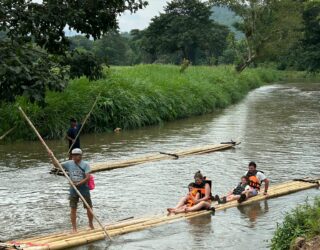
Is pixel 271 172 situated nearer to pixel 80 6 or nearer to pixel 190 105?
pixel 80 6

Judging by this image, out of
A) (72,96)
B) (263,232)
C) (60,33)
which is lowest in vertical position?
(263,232)

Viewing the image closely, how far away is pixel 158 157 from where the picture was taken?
57.5 feet

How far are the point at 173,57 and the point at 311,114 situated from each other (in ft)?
140

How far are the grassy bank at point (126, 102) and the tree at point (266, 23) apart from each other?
16.4m

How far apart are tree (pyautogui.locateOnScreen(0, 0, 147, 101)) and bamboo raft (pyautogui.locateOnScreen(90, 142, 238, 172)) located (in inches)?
277

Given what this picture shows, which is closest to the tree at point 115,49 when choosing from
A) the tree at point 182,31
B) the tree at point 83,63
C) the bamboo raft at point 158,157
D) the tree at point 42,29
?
the tree at point 182,31

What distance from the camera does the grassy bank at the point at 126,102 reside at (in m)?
21.3

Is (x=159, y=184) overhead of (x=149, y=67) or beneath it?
beneath

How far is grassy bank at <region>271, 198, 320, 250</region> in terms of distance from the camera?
7.64 m

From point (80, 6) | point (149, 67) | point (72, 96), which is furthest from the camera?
point (149, 67)

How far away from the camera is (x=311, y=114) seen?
3009 centimetres

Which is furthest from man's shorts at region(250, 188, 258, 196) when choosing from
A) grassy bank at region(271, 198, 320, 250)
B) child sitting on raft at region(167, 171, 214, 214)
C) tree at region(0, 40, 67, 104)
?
tree at region(0, 40, 67, 104)

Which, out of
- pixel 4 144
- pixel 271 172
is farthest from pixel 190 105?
pixel 271 172

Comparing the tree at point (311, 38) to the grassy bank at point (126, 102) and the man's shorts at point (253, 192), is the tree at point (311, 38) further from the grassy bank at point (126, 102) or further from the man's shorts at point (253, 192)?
the man's shorts at point (253, 192)
